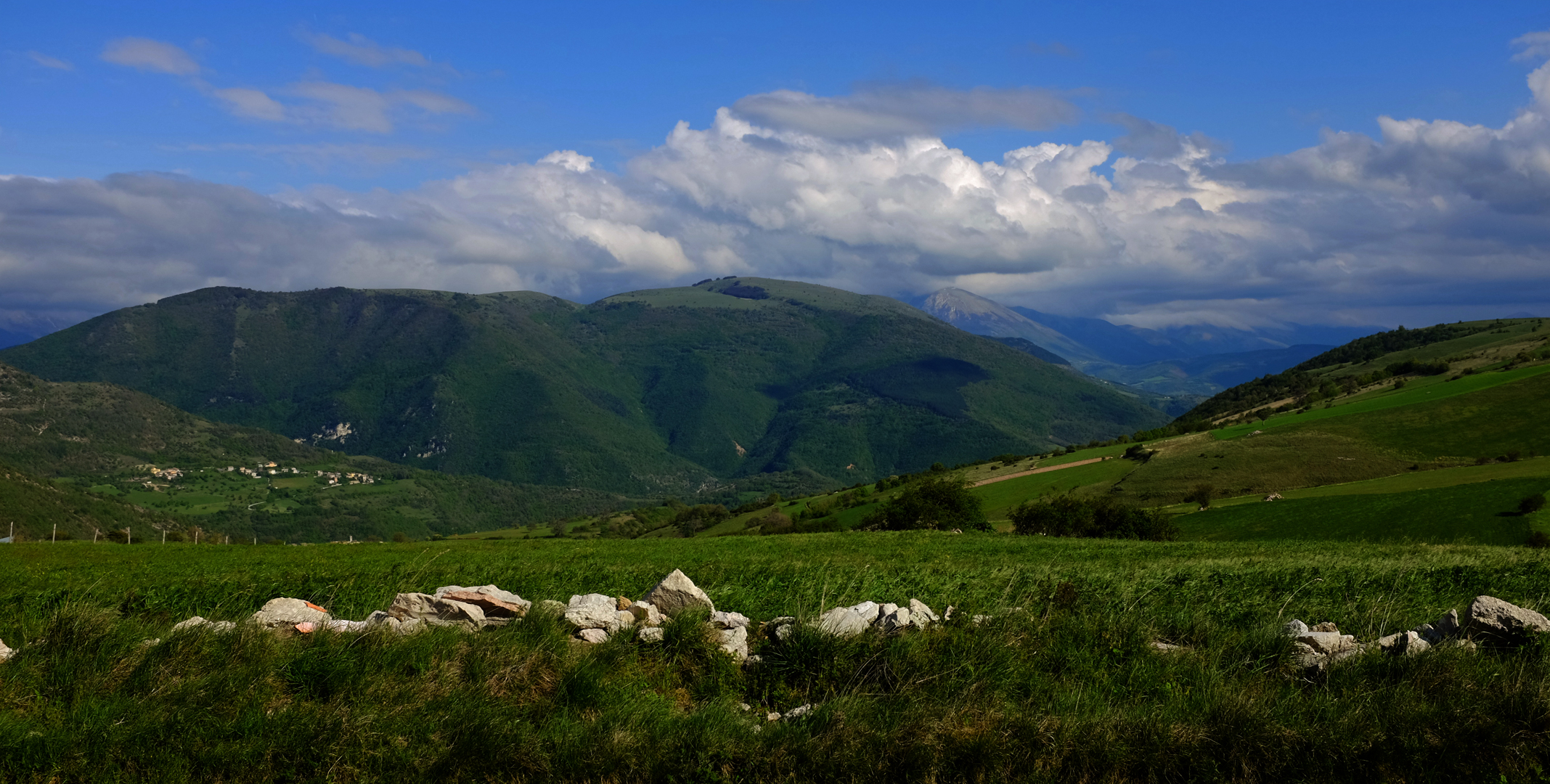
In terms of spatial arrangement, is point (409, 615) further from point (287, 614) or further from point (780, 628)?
point (780, 628)

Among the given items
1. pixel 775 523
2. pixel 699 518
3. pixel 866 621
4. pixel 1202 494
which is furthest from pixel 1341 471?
pixel 699 518

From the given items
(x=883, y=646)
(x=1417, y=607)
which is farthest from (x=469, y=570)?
(x=1417, y=607)

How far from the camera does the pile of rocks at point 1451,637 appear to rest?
1118cm

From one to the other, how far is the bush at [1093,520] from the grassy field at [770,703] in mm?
32885

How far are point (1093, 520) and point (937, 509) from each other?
31.5ft

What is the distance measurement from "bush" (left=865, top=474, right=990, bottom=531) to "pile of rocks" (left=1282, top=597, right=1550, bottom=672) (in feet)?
131

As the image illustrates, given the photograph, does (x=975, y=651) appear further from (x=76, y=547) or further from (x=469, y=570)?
(x=76, y=547)

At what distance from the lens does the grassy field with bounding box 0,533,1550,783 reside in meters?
8.60

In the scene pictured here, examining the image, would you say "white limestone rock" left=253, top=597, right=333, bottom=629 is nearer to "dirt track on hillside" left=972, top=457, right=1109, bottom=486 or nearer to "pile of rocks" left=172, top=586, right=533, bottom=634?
"pile of rocks" left=172, top=586, right=533, bottom=634

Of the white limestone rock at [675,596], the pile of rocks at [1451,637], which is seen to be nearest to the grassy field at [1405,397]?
the pile of rocks at [1451,637]

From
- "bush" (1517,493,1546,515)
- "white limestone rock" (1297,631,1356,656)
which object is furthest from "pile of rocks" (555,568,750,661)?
"bush" (1517,493,1546,515)

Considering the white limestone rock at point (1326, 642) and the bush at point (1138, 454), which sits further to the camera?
the bush at point (1138, 454)

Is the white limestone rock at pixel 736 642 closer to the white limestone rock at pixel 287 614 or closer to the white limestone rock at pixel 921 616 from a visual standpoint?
the white limestone rock at pixel 921 616

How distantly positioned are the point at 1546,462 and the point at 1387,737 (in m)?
62.8
